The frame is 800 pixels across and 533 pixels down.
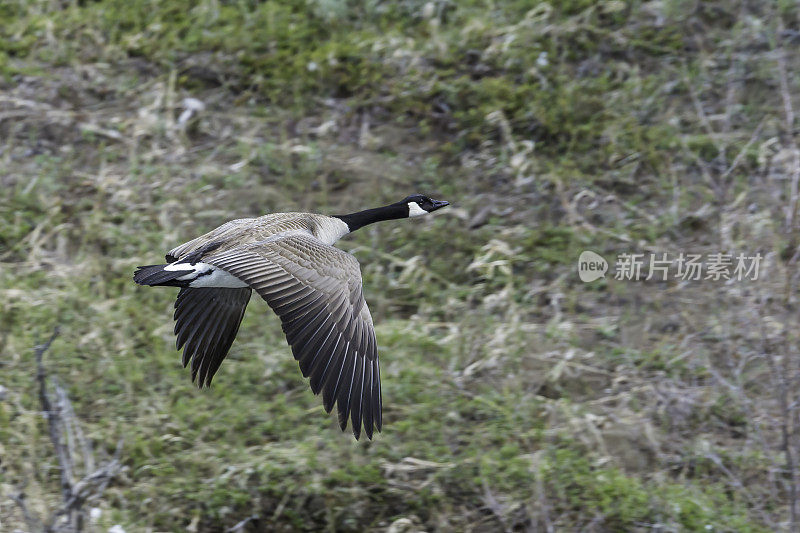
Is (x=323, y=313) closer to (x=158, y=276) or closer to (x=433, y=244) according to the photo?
(x=158, y=276)

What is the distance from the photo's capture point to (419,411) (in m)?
6.09

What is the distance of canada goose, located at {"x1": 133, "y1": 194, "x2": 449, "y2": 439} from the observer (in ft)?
14.2

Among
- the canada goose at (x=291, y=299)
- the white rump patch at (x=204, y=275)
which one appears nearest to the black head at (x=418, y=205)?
the canada goose at (x=291, y=299)

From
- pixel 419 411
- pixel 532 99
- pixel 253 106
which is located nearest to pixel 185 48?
pixel 253 106

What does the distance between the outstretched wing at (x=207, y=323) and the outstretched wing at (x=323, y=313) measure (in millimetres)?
587

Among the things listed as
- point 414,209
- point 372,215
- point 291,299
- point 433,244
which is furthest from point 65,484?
point 433,244

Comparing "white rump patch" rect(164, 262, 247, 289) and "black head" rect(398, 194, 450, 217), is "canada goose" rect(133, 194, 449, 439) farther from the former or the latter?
"black head" rect(398, 194, 450, 217)

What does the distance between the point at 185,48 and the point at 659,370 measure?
4.78 meters

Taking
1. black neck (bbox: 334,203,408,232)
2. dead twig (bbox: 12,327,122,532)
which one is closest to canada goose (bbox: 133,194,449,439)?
black neck (bbox: 334,203,408,232)

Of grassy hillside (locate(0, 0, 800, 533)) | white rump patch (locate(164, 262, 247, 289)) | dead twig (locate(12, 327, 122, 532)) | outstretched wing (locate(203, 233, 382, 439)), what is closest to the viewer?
outstretched wing (locate(203, 233, 382, 439))

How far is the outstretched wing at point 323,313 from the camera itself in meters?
4.31

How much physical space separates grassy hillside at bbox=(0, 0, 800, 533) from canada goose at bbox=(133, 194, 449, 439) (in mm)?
988

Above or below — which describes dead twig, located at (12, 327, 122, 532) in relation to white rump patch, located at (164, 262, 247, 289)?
below

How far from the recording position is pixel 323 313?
4492 millimetres
